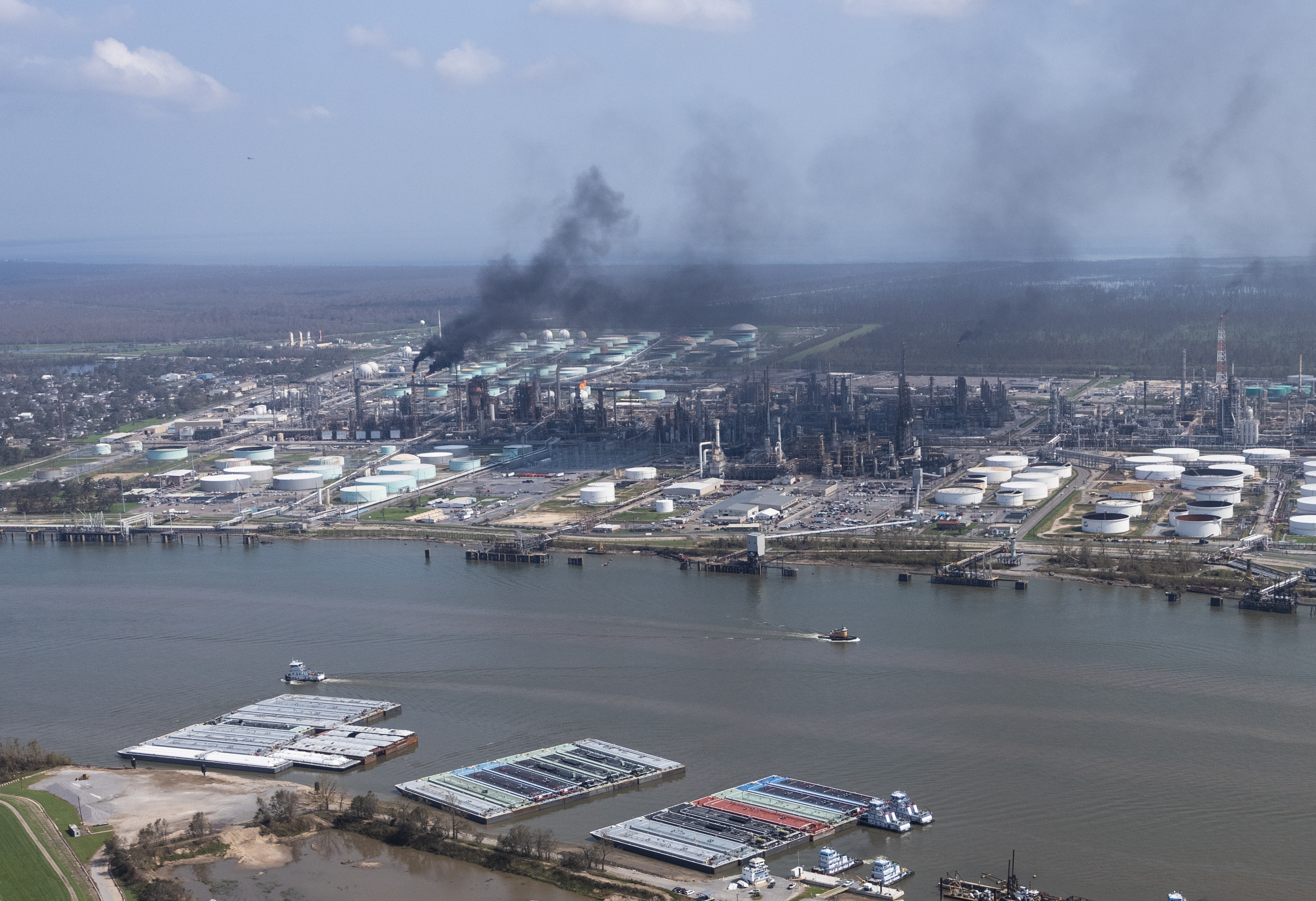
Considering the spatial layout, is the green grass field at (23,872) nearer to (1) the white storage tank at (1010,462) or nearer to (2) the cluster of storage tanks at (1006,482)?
(2) the cluster of storage tanks at (1006,482)

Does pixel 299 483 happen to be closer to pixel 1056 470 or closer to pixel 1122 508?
pixel 1056 470

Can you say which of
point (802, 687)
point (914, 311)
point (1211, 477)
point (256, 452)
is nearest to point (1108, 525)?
point (1211, 477)

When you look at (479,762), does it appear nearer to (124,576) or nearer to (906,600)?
(906,600)

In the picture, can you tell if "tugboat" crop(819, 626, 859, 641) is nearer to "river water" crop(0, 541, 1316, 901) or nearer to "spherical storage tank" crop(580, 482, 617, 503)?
"river water" crop(0, 541, 1316, 901)

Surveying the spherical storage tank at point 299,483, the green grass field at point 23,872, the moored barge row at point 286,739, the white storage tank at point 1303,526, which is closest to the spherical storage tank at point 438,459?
the spherical storage tank at point 299,483

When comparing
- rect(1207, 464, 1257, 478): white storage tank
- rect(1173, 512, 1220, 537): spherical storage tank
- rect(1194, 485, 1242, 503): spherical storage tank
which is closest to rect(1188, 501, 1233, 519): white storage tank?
rect(1194, 485, 1242, 503): spherical storage tank

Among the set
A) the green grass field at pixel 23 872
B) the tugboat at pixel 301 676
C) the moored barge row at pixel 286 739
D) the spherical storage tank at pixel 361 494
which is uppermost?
the spherical storage tank at pixel 361 494
